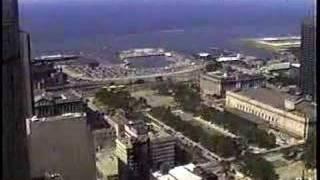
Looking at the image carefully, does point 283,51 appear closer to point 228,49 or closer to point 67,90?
point 228,49

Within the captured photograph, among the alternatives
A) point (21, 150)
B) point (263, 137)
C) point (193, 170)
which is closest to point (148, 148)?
point (193, 170)

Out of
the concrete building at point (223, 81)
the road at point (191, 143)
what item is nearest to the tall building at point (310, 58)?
the road at point (191, 143)

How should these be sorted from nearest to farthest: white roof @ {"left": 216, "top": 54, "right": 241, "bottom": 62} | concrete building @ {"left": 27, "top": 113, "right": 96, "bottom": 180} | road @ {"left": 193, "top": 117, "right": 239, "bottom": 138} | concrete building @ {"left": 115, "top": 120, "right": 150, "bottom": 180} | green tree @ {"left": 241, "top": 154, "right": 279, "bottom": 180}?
concrete building @ {"left": 27, "top": 113, "right": 96, "bottom": 180} → green tree @ {"left": 241, "top": 154, "right": 279, "bottom": 180} → concrete building @ {"left": 115, "top": 120, "right": 150, "bottom": 180} → road @ {"left": 193, "top": 117, "right": 239, "bottom": 138} → white roof @ {"left": 216, "top": 54, "right": 241, "bottom": 62}

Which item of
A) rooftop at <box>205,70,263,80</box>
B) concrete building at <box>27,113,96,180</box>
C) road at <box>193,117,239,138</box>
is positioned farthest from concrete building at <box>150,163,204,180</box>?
rooftop at <box>205,70,263,80</box>

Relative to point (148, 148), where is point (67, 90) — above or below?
above

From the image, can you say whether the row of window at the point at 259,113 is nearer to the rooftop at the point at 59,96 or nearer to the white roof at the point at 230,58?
the white roof at the point at 230,58

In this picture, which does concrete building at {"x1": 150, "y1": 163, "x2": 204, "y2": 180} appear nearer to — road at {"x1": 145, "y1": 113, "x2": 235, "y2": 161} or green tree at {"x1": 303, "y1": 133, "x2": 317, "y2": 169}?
road at {"x1": 145, "y1": 113, "x2": 235, "y2": 161}

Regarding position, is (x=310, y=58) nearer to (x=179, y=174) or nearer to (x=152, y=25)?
(x=179, y=174)
